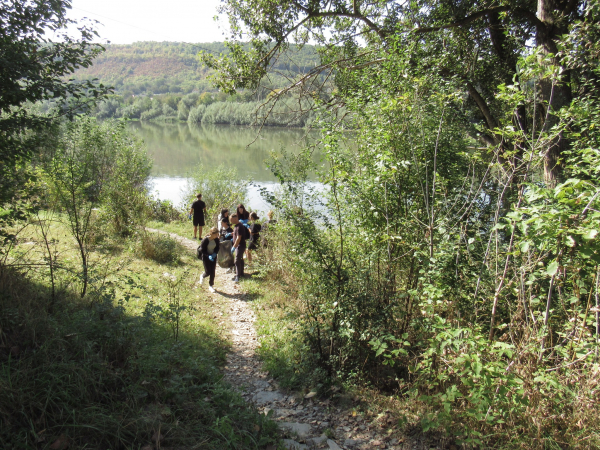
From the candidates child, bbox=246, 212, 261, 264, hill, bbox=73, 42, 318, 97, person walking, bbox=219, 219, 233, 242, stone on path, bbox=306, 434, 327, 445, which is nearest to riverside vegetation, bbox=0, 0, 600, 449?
stone on path, bbox=306, 434, 327, 445

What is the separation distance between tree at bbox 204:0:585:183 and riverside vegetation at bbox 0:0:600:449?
100 mm

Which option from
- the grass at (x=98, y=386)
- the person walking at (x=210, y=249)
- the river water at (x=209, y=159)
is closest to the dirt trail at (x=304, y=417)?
the grass at (x=98, y=386)

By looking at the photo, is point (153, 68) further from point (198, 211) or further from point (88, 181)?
point (88, 181)

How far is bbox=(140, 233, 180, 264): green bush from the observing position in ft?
30.0

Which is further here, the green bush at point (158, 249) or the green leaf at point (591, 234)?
the green bush at point (158, 249)

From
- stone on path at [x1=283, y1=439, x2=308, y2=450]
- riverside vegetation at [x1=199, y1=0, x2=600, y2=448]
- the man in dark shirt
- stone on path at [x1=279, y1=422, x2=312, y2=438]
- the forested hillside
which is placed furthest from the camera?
the forested hillside

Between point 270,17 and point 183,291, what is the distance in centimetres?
637

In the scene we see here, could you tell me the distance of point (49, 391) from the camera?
2564mm

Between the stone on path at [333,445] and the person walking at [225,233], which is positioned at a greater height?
the person walking at [225,233]

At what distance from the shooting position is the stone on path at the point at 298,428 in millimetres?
3449

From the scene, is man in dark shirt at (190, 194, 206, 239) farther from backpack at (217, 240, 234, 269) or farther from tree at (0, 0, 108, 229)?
tree at (0, 0, 108, 229)

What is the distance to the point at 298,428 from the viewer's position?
3615 mm

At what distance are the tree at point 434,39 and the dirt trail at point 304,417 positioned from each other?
5.11 metres

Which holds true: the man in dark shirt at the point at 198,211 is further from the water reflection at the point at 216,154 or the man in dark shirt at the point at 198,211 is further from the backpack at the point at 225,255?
the water reflection at the point at 216,154
